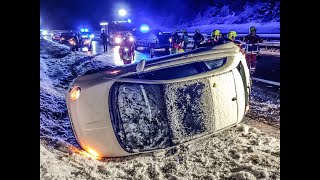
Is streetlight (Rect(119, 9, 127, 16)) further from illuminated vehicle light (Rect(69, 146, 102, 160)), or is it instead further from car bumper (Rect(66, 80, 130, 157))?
car bumper (Rect(66, 80, 130, 157))

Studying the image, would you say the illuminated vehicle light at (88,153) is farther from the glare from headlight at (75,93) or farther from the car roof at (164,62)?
the car roof at (164,62)

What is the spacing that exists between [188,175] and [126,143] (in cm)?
80

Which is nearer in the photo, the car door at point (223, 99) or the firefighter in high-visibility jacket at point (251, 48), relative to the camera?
the car door at point (223, 99)

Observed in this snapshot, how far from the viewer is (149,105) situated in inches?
145

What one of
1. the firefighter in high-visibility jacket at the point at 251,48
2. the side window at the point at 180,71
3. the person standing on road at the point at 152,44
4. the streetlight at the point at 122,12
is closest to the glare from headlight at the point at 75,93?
the side window at the point at 180,71

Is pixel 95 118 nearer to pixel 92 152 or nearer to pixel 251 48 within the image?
pixel 92 152

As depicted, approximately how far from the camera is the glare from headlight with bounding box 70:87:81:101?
3.64 m

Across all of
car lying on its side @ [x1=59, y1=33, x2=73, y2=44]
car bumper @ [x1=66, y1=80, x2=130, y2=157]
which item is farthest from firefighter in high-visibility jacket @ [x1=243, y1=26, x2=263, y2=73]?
car lying on its side @ [x1=59, y1=33, x2=73, y2=44]

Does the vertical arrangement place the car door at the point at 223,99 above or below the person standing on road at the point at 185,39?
below

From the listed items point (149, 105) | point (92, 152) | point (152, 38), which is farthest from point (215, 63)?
point (152, 38)

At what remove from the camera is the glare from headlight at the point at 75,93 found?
3.64 meters

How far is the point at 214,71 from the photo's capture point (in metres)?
3.86
